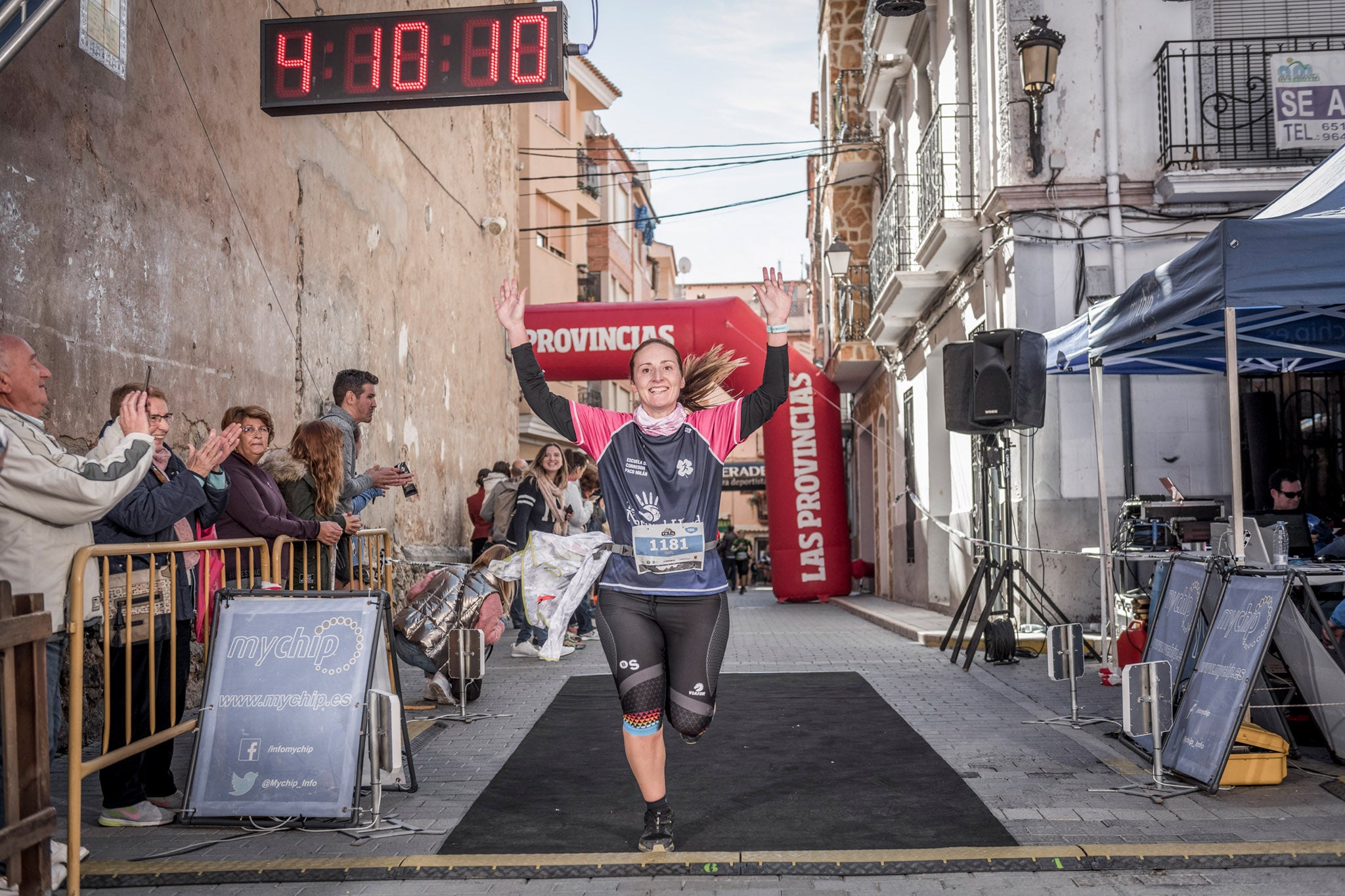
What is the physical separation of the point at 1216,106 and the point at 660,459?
9.30 m

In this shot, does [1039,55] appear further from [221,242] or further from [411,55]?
[221,242]

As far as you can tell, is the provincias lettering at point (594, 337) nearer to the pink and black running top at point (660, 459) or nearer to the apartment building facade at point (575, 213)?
the apartment building facade at point (575, 213)

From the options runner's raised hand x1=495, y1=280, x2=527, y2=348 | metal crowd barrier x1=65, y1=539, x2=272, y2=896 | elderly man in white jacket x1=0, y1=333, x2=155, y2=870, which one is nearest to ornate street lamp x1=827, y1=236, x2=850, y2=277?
metal crowd barrier x1=65, y1=539, x2=272, y2=896

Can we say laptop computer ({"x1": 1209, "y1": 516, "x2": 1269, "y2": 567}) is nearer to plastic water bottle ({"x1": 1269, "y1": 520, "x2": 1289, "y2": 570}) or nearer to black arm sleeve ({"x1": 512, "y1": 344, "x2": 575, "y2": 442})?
plastic water bottle ({"x1": 1269, "y1": 520, "x2": 1289, "y2": 570})

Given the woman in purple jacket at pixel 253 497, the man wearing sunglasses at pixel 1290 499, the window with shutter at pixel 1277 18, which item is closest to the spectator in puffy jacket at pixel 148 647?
the woman in purple jacket at pixel 253 497

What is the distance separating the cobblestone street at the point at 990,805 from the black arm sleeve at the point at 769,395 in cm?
165

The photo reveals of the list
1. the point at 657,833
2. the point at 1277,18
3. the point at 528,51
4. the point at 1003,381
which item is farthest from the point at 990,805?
the point at 1277,18

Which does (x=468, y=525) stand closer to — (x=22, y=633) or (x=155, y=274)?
(x=155, y=274)

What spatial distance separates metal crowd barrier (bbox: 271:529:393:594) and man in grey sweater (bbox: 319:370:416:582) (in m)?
0.29

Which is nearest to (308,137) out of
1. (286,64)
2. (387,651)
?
(286,64)

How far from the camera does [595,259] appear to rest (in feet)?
131

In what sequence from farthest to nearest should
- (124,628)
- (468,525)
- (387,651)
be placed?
(468,525), (387,651), (124,628)

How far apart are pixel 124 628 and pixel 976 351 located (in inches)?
267

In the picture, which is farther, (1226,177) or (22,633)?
(1226,177)
